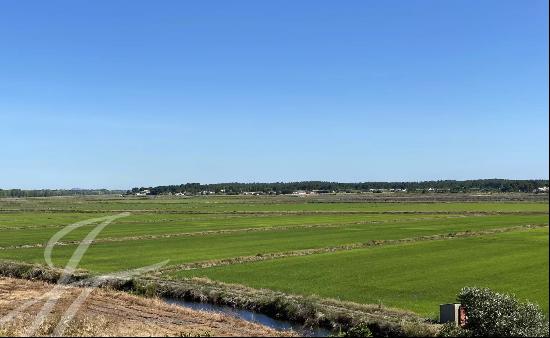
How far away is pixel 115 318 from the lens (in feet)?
99.0

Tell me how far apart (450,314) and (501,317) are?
484 centimetres

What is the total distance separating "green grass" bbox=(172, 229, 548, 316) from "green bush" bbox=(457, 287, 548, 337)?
629 centimetres

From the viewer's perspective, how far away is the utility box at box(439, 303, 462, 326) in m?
26.0

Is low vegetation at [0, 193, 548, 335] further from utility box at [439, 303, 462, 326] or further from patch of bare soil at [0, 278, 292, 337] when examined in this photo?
patch of bare soil at [0, 278, 292, 337]

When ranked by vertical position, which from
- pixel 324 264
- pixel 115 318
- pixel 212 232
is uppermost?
pixel 212 232

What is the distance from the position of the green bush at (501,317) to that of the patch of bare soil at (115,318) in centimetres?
925

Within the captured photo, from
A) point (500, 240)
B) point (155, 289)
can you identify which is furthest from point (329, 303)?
point (500, 240)

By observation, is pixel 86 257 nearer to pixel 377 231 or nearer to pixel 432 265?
pixel 432 265

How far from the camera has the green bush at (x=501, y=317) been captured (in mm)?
21203

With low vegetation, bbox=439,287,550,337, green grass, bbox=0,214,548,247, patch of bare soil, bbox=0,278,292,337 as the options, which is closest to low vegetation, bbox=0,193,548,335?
green grass, bbox=0,214,548,247

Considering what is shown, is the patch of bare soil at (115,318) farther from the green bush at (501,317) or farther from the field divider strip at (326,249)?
the field divider strip at (326,249)

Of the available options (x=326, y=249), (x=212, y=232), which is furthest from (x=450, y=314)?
(x=212, y=232)

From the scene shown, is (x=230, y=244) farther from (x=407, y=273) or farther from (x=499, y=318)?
(x=499, y=318)

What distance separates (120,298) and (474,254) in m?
32.8
